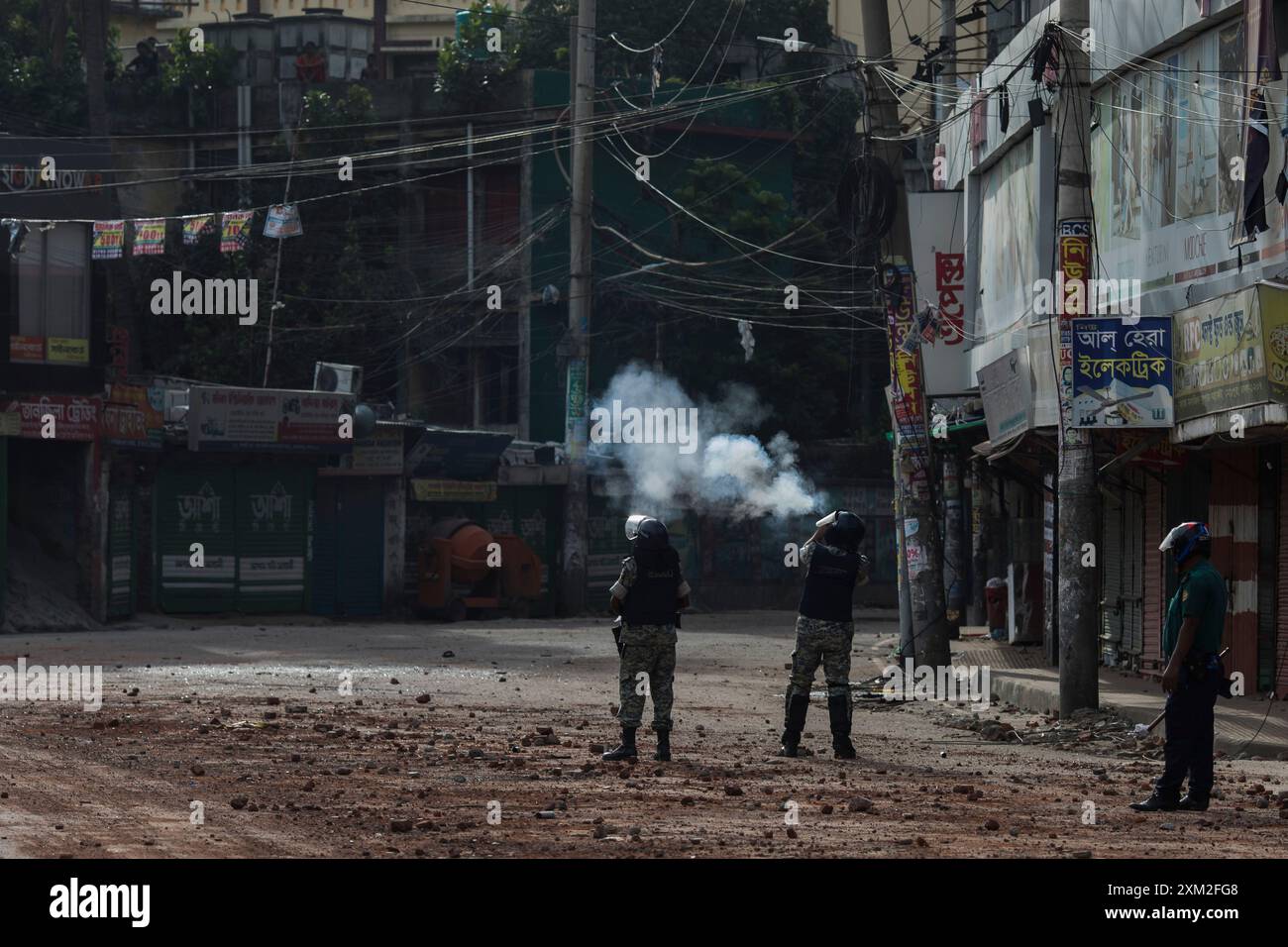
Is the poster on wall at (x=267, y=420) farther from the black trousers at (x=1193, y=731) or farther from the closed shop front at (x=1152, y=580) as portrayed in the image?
the black trousers at (x=1193, y=731)

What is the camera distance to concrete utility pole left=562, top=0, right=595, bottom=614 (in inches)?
1389

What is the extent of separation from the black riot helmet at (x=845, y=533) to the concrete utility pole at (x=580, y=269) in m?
21.4

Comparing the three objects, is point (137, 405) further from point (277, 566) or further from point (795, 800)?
point (795, 800)

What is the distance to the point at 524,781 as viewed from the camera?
11.6 meters

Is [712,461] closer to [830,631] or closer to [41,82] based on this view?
[41,82]

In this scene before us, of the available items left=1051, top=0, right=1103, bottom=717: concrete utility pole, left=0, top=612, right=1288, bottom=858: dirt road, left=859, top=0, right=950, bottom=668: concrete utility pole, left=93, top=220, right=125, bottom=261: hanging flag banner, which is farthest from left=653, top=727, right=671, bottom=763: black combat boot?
left=93, top=220, right=125, bottom=261: hanging flag banner

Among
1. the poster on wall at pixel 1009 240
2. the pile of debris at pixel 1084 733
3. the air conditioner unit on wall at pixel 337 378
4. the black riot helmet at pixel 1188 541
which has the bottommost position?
the pile of debris at pixel 1084 733

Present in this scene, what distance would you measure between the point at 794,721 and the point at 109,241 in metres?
20.7

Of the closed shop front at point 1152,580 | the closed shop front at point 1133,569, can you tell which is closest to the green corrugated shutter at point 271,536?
the closed shop front at point 1133,569

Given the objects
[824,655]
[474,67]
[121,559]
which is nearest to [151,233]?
[121,559]

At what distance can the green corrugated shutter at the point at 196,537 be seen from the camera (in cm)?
3384

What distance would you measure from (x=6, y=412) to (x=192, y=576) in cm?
575

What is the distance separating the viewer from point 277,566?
117 ft

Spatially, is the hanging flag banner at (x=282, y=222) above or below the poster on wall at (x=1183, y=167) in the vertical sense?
above
